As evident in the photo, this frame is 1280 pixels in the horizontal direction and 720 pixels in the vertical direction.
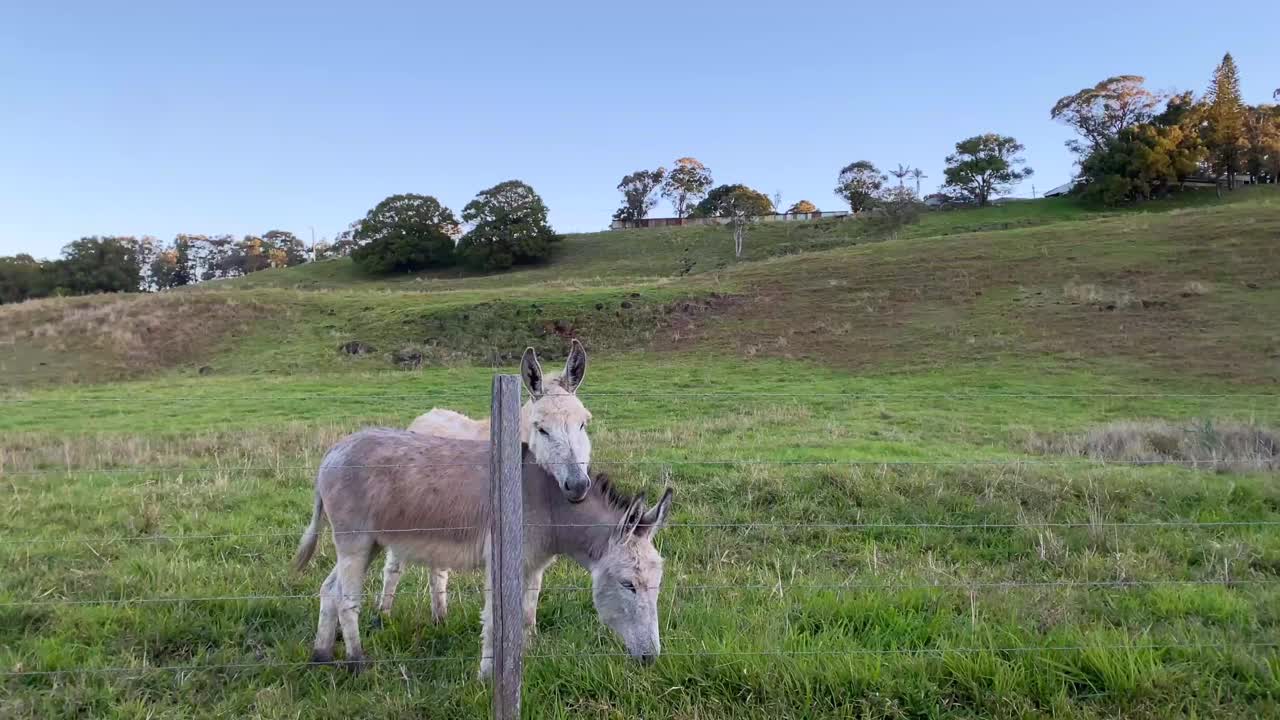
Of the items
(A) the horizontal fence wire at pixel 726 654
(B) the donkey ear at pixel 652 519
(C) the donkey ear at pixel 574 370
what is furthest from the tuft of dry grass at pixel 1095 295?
(B) the donkey ear at pixel 652 519

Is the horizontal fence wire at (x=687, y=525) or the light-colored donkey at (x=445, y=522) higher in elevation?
the light-colored donkey at (x=445, y=522)

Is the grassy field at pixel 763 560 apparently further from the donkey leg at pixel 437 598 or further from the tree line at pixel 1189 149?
the tree line at pixel 1189 149

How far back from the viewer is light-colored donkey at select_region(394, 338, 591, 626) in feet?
14.0

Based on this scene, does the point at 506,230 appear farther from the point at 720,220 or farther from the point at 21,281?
the point at 21,281

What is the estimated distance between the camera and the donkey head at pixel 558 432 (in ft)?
13.9

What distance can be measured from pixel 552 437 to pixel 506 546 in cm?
118

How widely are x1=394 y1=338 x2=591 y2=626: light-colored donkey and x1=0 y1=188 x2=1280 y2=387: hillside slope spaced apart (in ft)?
71.9

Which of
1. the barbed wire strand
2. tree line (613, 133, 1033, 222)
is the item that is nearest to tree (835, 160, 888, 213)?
tree line (613, 133, 1033, 222)

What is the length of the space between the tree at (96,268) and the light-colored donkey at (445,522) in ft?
267

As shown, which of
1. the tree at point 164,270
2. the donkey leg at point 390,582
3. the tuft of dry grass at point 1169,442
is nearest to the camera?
the donkey leg at point 390,582

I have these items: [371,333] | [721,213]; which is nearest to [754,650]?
[371,333]

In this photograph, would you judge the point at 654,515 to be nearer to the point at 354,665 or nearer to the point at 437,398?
the point at 354,665

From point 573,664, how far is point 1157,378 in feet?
76.3

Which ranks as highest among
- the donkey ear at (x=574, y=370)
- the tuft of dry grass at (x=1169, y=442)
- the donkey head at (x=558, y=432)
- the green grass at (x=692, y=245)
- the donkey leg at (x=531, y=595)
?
the green grass at (x=692, y=245)
